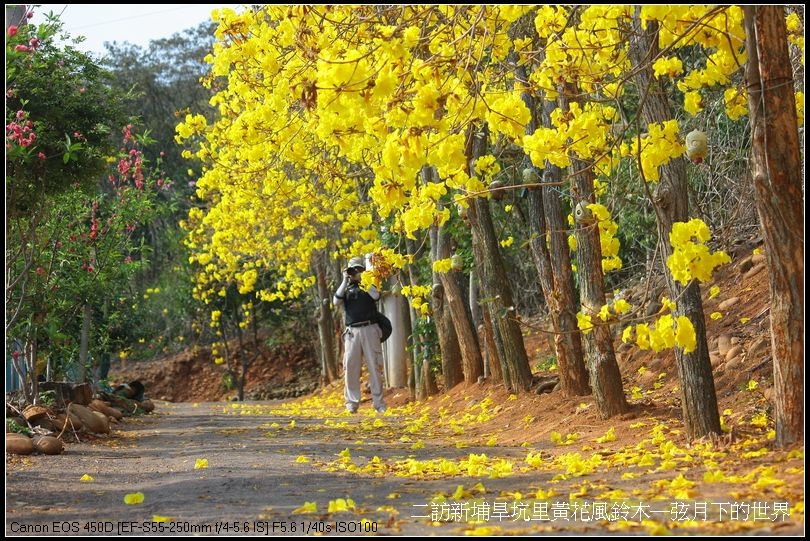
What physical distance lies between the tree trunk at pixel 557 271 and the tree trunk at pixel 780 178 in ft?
11.9

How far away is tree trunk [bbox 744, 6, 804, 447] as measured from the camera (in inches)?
226

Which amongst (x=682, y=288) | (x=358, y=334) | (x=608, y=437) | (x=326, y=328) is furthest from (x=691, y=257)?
(x=326, y=328)

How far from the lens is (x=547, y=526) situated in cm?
469

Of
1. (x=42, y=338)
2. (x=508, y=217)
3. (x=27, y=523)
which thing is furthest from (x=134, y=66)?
(x=27, y=523)

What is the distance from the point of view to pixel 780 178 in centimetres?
574

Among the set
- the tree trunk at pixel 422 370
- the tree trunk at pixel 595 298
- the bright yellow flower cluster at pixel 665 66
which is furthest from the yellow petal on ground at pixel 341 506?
the tree trunk at pixel 422 370

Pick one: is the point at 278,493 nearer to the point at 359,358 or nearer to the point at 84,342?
the point at 359,358

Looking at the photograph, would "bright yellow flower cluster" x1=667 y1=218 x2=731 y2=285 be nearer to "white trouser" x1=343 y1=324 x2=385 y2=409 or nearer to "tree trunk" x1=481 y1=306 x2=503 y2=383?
"tree trunk" x1=481 y1=306 x2=503 y2=383

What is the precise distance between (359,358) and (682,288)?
740 cm

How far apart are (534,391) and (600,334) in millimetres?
2633

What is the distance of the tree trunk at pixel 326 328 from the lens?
843 inches

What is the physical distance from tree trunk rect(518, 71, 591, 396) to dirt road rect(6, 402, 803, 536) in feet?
5.45

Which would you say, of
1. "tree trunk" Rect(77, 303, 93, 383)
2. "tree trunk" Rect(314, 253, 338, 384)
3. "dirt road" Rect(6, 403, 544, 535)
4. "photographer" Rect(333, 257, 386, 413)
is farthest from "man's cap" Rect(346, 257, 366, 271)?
"tree trunk" Rect(314, 253, 338, 384)

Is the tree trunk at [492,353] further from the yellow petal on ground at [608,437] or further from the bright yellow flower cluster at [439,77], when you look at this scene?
the yellow petal on ground at [608,437]
